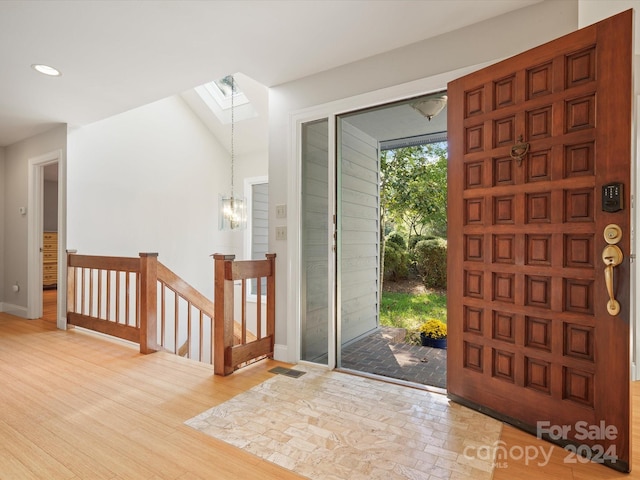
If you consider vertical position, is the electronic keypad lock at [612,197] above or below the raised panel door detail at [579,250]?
above

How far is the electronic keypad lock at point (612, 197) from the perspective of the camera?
5.04ft

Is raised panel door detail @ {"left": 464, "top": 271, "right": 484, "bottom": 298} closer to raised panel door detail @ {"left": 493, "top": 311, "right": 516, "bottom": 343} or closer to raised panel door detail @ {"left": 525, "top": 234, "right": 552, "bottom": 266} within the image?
raised panel door detail @ {"left": 493, "top": 311, "right": 516, "bottom": 343}

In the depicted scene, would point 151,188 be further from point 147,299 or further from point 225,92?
point 147,299

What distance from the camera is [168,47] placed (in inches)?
97.3

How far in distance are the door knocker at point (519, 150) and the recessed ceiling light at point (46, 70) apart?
341 cm

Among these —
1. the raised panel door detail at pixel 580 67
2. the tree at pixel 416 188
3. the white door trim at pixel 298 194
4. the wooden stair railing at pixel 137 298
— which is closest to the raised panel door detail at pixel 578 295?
the raised panel door detail at pixel 580 67

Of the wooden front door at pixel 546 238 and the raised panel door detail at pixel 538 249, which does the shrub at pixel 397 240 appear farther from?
the raised panel door detail at pixel 538 249

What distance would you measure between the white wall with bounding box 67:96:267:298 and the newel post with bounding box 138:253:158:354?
4.98 feet

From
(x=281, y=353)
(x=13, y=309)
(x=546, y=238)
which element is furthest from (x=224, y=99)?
(x=546, y=238)

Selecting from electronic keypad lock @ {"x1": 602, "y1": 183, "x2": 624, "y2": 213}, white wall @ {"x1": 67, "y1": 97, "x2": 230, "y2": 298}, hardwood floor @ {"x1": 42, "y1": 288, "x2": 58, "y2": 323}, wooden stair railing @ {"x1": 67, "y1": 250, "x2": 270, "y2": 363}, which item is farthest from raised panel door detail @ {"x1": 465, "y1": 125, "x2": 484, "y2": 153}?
hardwood floor @ {"x1": 42, "y1": 288, "x2": 58, "y2": 323}

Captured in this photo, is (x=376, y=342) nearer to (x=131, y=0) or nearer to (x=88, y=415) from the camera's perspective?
(x=88, y=415)

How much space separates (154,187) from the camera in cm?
491

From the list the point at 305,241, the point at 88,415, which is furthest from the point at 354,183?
the point at 88,415

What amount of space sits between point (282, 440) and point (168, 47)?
2.62 metres
